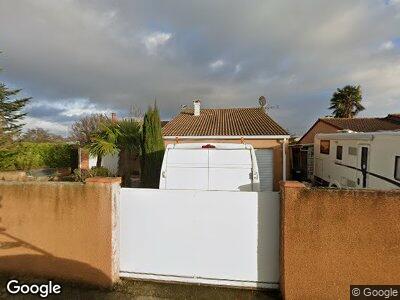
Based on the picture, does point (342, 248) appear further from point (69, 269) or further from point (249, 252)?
point (69, 269)

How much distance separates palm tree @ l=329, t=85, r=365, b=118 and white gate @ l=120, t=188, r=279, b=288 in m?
34.1

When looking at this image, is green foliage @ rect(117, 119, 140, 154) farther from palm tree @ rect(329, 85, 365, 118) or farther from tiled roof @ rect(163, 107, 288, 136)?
palm tree @ rect(329, 85, 365, 118)

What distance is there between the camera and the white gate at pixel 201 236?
14.8 feet

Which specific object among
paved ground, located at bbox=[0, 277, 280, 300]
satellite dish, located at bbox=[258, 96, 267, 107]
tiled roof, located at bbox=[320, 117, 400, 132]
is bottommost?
paved ground, located at bbox=[0, 277, 280, 300]

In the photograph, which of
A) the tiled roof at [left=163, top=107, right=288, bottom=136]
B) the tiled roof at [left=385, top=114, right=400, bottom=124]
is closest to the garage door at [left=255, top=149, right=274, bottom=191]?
the tiled roof at [left=163, top=107, right=288, bottom=136]

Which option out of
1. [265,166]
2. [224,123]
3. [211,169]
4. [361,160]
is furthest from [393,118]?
[211,169]

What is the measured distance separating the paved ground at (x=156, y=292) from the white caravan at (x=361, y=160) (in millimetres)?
4696

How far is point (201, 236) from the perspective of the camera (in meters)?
4.62

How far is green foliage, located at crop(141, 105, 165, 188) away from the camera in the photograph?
38.7 ft

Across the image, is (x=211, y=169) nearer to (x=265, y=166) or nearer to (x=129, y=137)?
(x=265, y=166)

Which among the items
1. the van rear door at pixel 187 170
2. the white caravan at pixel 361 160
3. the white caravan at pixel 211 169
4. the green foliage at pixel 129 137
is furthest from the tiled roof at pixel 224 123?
the van rear door at pixel 187 170

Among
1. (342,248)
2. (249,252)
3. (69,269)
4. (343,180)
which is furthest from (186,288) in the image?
(343,180)

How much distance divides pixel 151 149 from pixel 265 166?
603 centimetres

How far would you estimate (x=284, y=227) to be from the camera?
4.18 m
